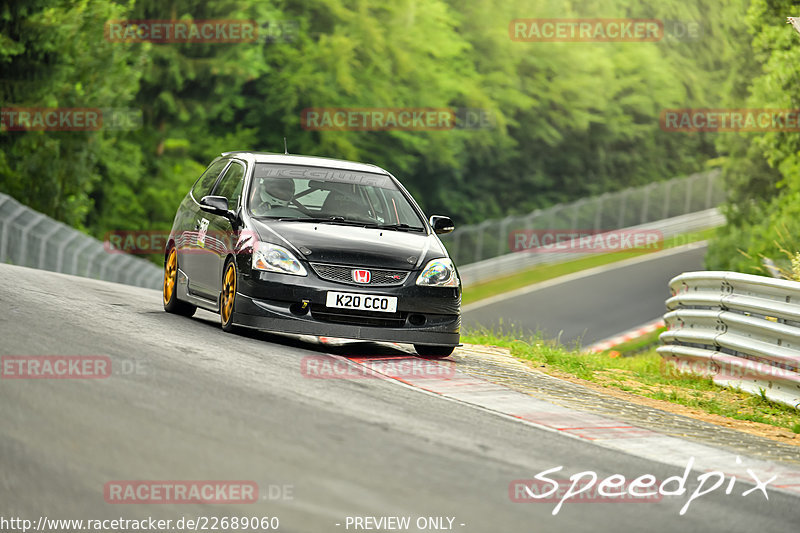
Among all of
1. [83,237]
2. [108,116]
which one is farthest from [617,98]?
[83,237]

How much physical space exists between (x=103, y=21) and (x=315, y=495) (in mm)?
33975

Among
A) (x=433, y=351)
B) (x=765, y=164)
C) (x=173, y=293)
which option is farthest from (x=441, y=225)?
(x=765, y=164)

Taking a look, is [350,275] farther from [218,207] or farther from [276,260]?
[218,207]

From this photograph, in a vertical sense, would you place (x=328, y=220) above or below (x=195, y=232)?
above

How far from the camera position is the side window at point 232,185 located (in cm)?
1172

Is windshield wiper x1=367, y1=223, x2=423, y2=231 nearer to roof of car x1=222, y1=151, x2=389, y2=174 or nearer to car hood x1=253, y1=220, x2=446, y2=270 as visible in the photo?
car hood x1=253, y1=220, x2=446, y2=270

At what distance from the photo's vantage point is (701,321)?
12.6 meters

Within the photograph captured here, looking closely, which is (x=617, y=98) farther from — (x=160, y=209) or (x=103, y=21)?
(x=103, y=21)

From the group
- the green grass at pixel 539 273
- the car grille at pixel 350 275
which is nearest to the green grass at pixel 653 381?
the car grille at pixel 350 275

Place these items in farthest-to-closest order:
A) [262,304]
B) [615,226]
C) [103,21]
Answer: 1. [615,226]
2. [103,21]
3. [262,304]

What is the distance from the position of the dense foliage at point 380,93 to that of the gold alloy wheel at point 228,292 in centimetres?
1998

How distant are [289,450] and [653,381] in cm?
668

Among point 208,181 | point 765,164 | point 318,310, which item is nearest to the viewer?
point 318,310

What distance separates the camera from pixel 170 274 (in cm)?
1288
